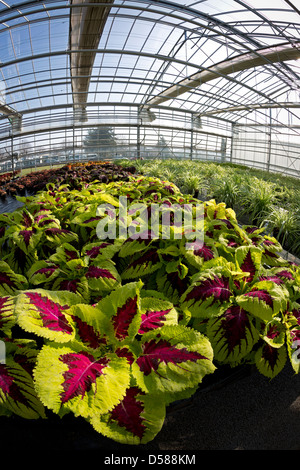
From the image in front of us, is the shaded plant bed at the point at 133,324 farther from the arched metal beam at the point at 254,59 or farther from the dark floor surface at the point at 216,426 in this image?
the arched metal beam at the point at 254,59

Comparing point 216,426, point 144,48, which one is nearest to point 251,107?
point 144,48

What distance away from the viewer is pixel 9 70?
13203mm

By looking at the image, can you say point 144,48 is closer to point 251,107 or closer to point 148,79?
point 148,79

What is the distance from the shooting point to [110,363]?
0.85m

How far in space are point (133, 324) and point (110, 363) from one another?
5.3 inches

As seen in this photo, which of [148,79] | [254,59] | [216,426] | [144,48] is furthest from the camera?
[148,79]

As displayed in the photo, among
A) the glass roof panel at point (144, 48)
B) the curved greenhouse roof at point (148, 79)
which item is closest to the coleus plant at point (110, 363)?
the curved greenhouse roof at point (148, 79)

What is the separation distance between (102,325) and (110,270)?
39 centimetres

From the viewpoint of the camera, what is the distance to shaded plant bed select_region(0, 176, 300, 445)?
0.77 m

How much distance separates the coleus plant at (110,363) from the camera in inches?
28.9

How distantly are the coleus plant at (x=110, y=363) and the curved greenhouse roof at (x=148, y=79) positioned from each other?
9482 mm

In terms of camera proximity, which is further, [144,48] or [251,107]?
[251,107]
